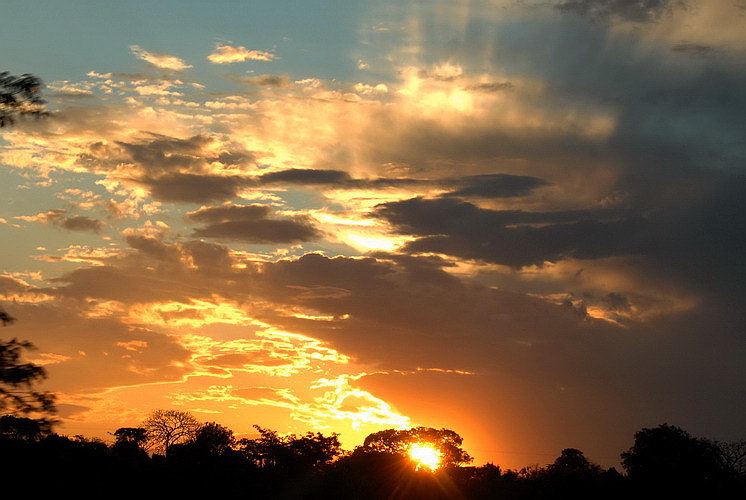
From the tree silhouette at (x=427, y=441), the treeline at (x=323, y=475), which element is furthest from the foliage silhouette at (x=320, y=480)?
the tree silhouette at (x=427, y=441)

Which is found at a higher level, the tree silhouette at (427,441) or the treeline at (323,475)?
the tree silhouette at (427,441)

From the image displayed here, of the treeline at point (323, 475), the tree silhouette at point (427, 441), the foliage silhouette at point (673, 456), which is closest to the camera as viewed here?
the treeline at point (323, 475)

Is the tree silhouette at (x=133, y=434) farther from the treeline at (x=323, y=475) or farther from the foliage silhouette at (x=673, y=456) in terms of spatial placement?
the foliage silhouette at (x=673, y=456)

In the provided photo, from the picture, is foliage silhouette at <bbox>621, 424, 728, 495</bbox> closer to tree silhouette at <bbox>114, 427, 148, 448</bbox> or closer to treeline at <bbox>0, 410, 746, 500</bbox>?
treeline at <bbox>0, 410, 746, 500</bbox>

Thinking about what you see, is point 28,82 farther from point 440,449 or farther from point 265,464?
point 440,449

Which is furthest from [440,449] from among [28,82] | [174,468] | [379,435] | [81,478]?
[28,82]

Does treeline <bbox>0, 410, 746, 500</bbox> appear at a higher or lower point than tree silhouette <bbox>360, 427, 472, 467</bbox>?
lower

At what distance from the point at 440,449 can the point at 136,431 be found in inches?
2634

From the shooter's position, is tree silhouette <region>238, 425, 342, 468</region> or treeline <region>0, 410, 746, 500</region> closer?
treeline <region>0, 410, 746, 500</region>

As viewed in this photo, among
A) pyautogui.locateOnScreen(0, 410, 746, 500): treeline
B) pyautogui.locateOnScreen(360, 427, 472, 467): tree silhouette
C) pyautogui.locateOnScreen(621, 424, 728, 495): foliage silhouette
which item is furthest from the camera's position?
pyautogui.locateOnScreen(360, 427, 472, 467): tree silhouette

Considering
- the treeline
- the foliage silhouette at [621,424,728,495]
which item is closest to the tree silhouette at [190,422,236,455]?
the treeline

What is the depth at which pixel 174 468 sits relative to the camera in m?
88.5

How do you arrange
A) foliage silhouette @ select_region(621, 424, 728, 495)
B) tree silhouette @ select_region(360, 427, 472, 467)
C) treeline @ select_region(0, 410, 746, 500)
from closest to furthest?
treeline @ select_region(0, 410, 746, 500) < foliage silhouette @ select_region(621, 424, 728, 495) < tree silhouette @ select_region(360, 427, 472, 467)

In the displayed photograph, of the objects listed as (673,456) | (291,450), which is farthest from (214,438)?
(673,456)
